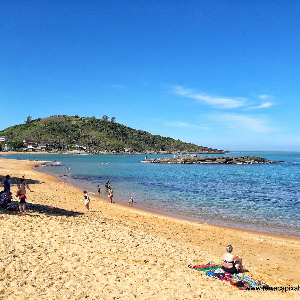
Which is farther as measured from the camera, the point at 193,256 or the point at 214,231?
the point at 214,231

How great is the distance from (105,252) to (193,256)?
358 centimetres

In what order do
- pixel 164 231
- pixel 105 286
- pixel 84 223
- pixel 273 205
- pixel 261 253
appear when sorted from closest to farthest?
1. pixel 105 286
2. pixel 261 253
3. pixel 84 223
4. pixel 164 231
5. pixel 273 205

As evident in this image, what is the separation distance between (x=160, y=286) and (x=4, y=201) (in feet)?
34.0

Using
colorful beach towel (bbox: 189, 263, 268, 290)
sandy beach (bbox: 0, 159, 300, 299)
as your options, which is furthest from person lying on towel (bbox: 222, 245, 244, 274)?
sandy beach (bbox: 0, 159, 300, 299)

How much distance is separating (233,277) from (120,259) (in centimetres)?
377

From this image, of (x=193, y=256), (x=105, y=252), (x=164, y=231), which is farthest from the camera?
(x=164, y=231)

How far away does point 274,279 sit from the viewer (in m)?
8.50

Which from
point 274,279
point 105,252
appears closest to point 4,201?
point 105,252

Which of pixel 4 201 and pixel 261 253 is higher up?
pixel 4 201

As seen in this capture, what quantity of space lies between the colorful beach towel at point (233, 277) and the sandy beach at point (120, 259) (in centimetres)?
23

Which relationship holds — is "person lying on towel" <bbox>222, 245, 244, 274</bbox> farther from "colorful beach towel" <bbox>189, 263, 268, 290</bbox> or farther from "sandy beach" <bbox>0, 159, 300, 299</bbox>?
"sandy beach" <bbox>0, 159, 300, 299</bbox>

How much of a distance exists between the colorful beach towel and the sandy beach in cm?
A: 23

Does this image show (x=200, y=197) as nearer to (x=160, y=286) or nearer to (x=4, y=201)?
(x=4, y=201)

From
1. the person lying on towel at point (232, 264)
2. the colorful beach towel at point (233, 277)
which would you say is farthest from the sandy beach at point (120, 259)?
the person lying on towel at point (232, 264)
